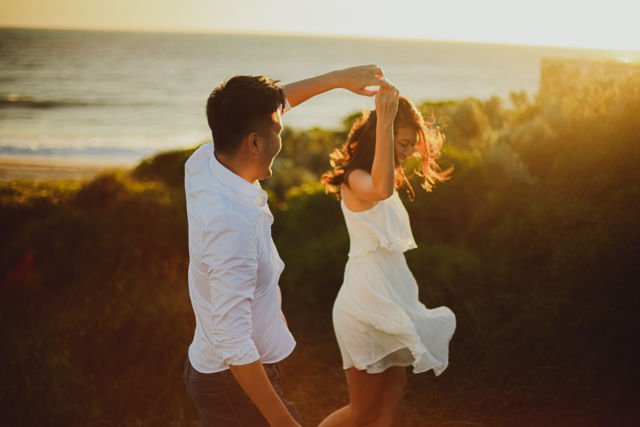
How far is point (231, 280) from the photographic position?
1402 millimetres

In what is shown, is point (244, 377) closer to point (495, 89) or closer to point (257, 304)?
point (257, 304)

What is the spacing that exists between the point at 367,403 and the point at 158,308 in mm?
2576

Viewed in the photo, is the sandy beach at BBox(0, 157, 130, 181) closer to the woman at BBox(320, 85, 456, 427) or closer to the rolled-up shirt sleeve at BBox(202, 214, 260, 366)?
the woman at BBox(320, 85, 456, 427)

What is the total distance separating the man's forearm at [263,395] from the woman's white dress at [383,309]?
1.28 meters

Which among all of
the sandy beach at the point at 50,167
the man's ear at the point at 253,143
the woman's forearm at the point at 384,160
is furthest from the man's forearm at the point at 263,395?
the sandy beach at the point at 50,167

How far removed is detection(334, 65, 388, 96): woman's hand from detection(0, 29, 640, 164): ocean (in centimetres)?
349

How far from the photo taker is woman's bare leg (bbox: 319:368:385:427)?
271 centimetres

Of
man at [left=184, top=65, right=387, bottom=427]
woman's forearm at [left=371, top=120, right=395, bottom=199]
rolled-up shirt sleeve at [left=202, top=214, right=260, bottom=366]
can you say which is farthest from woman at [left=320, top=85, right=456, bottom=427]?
rolled-up shirt sleeve at [left=202, top=214, right=260, bottom=366]

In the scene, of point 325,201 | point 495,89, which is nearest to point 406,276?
point 325,201

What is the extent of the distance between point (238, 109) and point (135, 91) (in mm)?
40308

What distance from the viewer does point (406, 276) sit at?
2812mm

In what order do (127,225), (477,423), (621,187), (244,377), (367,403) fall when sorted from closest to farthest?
(244,377) < (367,403) < (477,423) < (621,187) < (127,225)

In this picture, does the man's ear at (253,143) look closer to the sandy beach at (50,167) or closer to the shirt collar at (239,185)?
the shirt collar at (239,185)

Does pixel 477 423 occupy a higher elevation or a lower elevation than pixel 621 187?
lower
